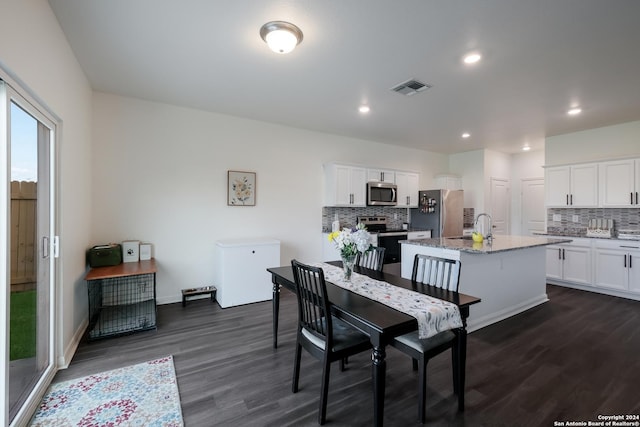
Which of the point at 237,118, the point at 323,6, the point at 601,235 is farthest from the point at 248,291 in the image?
the point at 601,235

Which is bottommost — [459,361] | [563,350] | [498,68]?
[563,350]

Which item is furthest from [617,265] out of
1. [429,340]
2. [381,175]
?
[429,340]

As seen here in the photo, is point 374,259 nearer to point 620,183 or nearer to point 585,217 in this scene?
point 620,183

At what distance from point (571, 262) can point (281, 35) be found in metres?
5.74

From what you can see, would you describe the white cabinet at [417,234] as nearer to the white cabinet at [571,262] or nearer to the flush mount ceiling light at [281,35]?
the white cabinet at [571,262]

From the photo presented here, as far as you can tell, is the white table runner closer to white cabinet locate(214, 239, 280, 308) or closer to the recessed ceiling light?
white cabinet locate(214, 239, 280, 308)

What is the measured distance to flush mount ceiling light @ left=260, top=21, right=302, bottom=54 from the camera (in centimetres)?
216

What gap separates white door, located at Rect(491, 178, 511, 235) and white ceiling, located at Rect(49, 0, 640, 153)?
2487mm

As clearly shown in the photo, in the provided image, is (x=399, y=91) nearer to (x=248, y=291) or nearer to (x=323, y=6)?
(x=323, y=6)

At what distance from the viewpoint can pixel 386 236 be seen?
536cm

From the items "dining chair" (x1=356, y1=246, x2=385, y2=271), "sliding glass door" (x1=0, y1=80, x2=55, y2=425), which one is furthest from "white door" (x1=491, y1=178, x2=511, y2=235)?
"sliding glass door" (x1=0, y1=80, x2=55, y2=425)

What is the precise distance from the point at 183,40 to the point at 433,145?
5211mm

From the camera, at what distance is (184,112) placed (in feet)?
13.2

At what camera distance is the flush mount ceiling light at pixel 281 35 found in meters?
2.16
